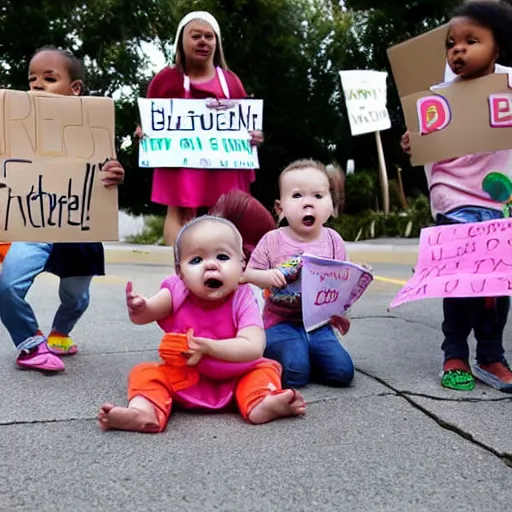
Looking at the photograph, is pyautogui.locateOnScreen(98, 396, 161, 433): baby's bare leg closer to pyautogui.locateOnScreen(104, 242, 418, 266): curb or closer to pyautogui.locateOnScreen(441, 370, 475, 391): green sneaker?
pyautogui.locateOnScreen(441, 370, 475, 391): green sneaker

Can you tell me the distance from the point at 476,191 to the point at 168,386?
1.25 meters

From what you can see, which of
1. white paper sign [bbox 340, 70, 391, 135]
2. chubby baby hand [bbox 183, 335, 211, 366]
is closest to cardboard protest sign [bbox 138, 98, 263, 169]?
chubby baby hand [bbox 183, 335, 211, 366]

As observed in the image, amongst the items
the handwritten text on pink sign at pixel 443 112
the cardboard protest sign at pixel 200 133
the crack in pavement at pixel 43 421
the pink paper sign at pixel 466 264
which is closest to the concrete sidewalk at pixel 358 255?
the cardboard protest sign at pixel 200 133

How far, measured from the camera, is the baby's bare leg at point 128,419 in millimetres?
1899

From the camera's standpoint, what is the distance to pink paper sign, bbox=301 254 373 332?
8.15 feet

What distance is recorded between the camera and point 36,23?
13.4 m

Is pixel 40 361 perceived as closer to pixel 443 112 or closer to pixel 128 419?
pixel 128 419

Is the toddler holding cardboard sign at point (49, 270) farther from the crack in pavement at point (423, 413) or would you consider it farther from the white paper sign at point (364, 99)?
the white paper sign at point (364, 99)

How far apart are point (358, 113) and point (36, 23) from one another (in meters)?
6.79

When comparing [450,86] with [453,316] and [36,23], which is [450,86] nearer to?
[453,316]

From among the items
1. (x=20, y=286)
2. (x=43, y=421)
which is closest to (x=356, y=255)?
(x=20, y=286)

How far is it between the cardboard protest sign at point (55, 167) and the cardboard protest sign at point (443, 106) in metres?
1.13

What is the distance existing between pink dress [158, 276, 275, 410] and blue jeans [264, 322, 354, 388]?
24 cm

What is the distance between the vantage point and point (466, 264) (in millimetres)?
2426
